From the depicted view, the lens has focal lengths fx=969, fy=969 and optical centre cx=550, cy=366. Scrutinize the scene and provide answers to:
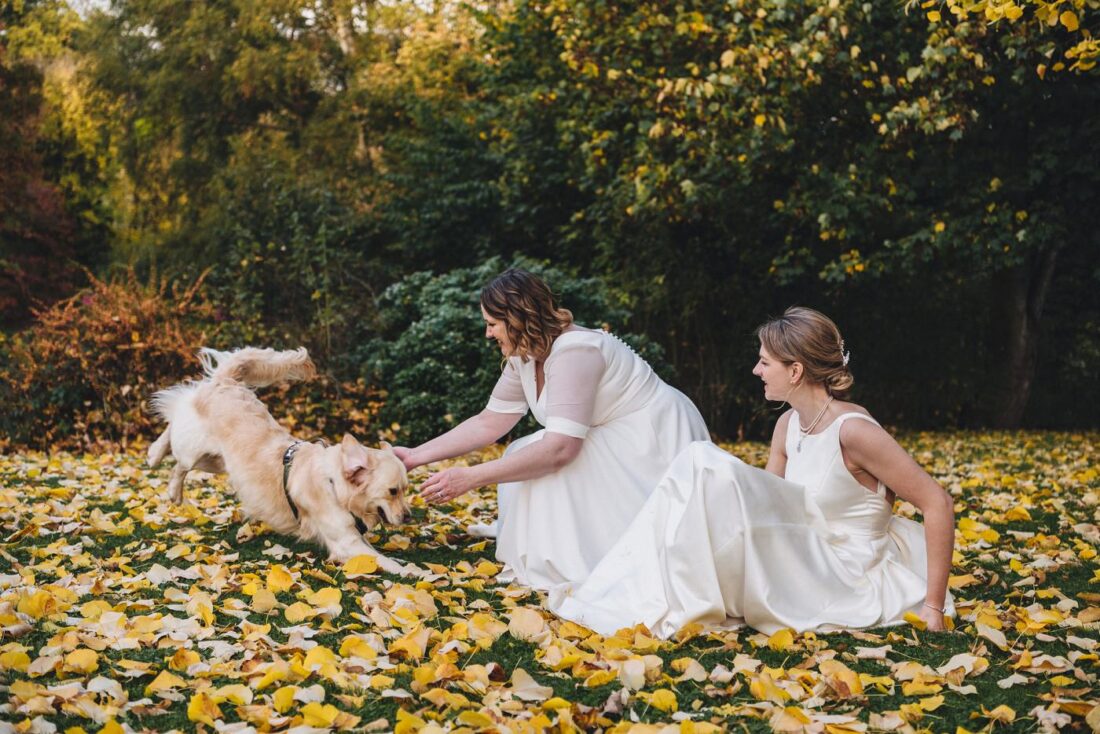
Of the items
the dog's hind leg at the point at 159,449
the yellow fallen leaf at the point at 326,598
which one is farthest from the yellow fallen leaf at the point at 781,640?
the dog's hind leg at the point at 159,449

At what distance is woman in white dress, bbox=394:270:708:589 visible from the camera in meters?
4.43

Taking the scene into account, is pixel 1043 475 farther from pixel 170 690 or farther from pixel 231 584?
pixel 170 690

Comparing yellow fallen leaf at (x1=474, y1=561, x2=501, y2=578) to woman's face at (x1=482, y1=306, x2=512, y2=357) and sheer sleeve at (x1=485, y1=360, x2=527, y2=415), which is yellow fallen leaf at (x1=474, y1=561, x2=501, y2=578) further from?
woman's face at (x1=482, y1=306, x2=512, y2=357)

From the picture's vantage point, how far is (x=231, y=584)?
4.29m

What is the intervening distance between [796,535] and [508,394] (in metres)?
1.90

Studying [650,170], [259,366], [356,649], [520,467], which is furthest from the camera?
[650,170]

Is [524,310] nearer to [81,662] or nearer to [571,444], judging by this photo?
[571,444]

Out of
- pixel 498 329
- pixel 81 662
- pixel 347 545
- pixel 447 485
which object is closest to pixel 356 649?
pixel 81 662

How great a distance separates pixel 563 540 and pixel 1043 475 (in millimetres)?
5883

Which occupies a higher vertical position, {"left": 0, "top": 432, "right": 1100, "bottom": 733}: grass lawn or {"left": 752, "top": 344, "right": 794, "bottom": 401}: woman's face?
{"left": 752, "top": 344, "right": 794, "bottom": 401}: woman's face

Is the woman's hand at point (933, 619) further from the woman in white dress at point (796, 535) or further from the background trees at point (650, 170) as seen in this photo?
the background trees at point (650, 170)

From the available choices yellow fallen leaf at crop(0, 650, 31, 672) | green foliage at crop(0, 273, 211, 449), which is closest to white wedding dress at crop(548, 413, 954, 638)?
yellow fallen leaf at crop(0, 650, 31, 672)

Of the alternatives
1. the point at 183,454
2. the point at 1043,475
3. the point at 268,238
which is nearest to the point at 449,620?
the point at 183,454

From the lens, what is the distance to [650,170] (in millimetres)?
11250
